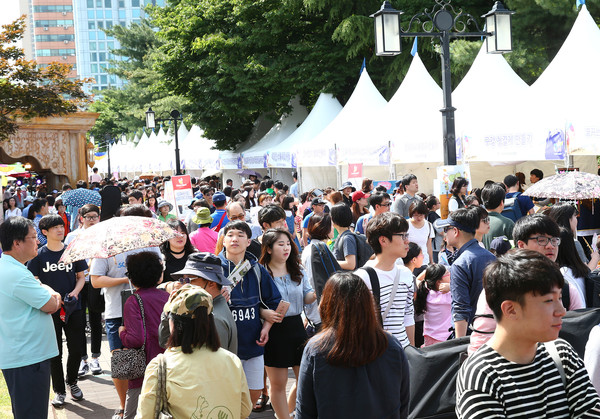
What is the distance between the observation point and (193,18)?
1257 inches

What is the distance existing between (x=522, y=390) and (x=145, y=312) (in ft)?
10.5

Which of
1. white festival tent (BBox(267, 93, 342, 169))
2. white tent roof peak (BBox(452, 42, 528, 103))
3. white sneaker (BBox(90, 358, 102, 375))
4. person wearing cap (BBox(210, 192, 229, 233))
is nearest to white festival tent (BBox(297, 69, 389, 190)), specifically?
white festival tent (BBox(267, 93, 342, 169))

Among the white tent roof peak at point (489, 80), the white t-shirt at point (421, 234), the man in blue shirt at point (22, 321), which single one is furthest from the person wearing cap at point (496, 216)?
the white tent roof peak at point (489, 80)

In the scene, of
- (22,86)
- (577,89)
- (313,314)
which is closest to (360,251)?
(313,314)

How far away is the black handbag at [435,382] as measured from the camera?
434 centimetres

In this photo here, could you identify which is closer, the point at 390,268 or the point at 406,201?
the point at 390,268

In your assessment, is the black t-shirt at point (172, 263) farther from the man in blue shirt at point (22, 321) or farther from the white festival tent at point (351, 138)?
the white festival tent at point (351, 138)

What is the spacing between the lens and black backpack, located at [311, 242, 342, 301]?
632 centimetres

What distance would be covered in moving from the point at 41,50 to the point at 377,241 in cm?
15341

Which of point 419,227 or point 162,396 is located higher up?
point 419,227

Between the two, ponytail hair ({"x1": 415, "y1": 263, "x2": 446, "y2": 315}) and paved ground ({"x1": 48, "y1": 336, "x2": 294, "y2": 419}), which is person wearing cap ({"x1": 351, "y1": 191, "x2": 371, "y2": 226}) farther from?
ponytail hair ({"x1": 415, "y1": 263, "x2": 446, "y2": 315})

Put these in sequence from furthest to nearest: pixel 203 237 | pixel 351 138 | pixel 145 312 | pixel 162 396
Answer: pixel 351 138 < pixel 203 237 < pixel 145 312 < pixel 162 396

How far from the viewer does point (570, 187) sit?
8266 mm

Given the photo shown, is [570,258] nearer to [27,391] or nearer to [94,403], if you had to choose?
[27,391]
